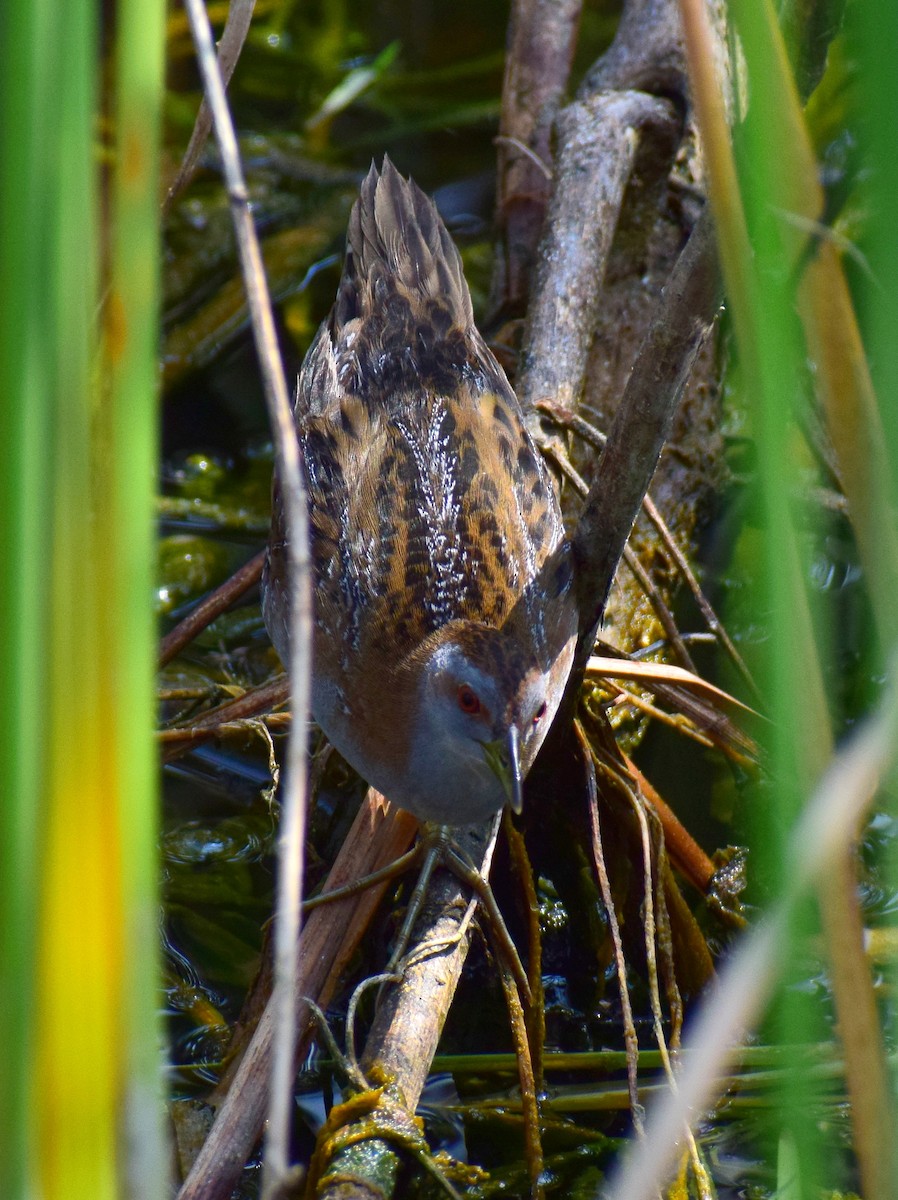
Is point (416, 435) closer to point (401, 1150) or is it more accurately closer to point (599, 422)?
point (599, 422)

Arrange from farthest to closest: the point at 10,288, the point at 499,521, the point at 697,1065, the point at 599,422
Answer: the point at 599,422 → the point at 499,521 → the point at 697,1065 → the point at 10,288

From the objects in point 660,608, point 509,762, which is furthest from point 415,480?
point 660,608

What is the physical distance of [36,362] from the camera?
1076 millimetres

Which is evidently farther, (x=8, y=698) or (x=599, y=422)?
(x=599, y=422)

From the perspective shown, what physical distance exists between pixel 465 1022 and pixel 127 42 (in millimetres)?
3011

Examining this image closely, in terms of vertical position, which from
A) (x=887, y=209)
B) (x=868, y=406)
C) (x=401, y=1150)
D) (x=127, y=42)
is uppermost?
(x=127, y=42)

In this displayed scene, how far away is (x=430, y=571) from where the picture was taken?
10.9 ft

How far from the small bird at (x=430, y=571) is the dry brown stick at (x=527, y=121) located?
159 cm

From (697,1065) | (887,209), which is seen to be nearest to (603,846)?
(697,1065)

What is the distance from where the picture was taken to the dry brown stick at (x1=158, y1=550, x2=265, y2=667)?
440 centimetres

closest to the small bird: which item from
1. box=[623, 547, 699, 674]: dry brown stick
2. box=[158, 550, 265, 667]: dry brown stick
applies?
box=[623, 547, 699, 674]: dry brown stick

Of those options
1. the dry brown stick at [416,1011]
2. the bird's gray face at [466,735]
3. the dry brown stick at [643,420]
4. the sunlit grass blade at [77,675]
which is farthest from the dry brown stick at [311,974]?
the sunlit grass blade at [77,675]

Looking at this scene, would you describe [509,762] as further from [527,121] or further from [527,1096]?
[527,121]

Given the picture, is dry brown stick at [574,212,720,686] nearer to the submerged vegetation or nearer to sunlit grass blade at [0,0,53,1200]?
the submerged vegetation
